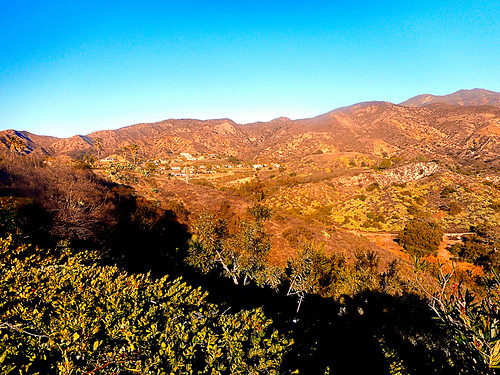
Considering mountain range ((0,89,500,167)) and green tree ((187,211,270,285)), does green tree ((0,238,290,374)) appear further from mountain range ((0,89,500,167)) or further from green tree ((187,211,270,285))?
mountain range ((0,89,500,167))

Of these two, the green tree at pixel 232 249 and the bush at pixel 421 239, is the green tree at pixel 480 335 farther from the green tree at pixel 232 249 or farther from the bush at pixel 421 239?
the bush at pixel 421 239

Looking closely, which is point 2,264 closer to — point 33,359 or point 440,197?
point 33,359

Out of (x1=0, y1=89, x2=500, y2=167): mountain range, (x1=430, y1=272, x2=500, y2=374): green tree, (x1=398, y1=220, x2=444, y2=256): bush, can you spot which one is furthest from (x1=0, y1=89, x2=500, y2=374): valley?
(x1=0, y1=89, x2=500, y2=167): mountain range

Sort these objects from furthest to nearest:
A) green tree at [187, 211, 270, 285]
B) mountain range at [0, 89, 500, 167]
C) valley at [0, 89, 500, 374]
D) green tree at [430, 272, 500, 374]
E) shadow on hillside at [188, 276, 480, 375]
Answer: mountain range at [0, 89, 500, 167] → green tree at [187, 211, 270, 285] → shadow on hillside at [188, 276, 480, 375] → valley at [0, 89, 500, 374] → green tree at [430, 272, 500, 374]

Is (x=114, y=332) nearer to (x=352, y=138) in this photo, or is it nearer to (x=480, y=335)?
(x=480, y=335)

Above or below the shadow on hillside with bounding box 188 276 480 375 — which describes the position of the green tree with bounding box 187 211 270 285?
above

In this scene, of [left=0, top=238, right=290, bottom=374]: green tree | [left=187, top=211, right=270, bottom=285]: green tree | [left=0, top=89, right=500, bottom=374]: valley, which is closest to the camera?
[left=0, top=238, right=290, bottom=374]: green tree

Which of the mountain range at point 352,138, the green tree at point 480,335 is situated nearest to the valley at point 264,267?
the green tree at point 480,335

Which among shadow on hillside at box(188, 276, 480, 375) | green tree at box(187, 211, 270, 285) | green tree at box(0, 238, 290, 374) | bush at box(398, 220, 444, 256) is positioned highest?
green tree at box(0, 238, 290, 374)

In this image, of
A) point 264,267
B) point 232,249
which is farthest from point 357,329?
point 232,249
